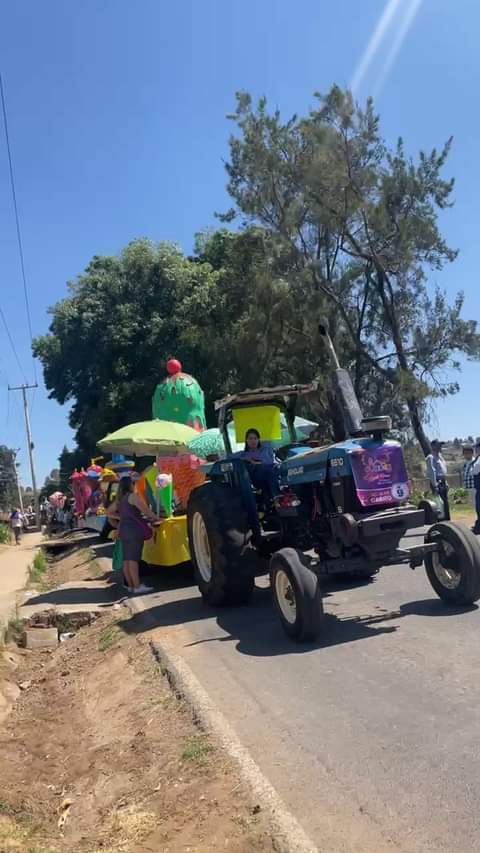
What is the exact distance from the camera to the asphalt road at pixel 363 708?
10.9 ft

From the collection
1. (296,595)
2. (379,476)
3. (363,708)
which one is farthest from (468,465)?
(363,708)

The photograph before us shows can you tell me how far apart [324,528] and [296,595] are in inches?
46.1

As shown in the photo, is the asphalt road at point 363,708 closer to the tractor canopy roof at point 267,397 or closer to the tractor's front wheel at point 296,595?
the tractor's front wheel at point 296,595

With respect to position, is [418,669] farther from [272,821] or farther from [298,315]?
[298,315]

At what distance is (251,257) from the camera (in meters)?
27.0

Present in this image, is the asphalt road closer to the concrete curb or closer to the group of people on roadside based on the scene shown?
the concrete curb

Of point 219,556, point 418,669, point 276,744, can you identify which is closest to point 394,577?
point 219,556

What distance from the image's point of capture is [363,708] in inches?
184

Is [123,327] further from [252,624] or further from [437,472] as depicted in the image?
[252,624]

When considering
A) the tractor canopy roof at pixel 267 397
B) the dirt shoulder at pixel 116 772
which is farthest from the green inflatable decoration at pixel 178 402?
the dirt shoulder at pixel 116 772

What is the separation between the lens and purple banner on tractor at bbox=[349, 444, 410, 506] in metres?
6.68

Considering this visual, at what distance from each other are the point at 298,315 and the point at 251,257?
3.16 metres

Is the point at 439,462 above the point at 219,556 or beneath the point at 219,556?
above

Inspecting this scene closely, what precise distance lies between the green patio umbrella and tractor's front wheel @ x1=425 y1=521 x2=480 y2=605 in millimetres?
6030
